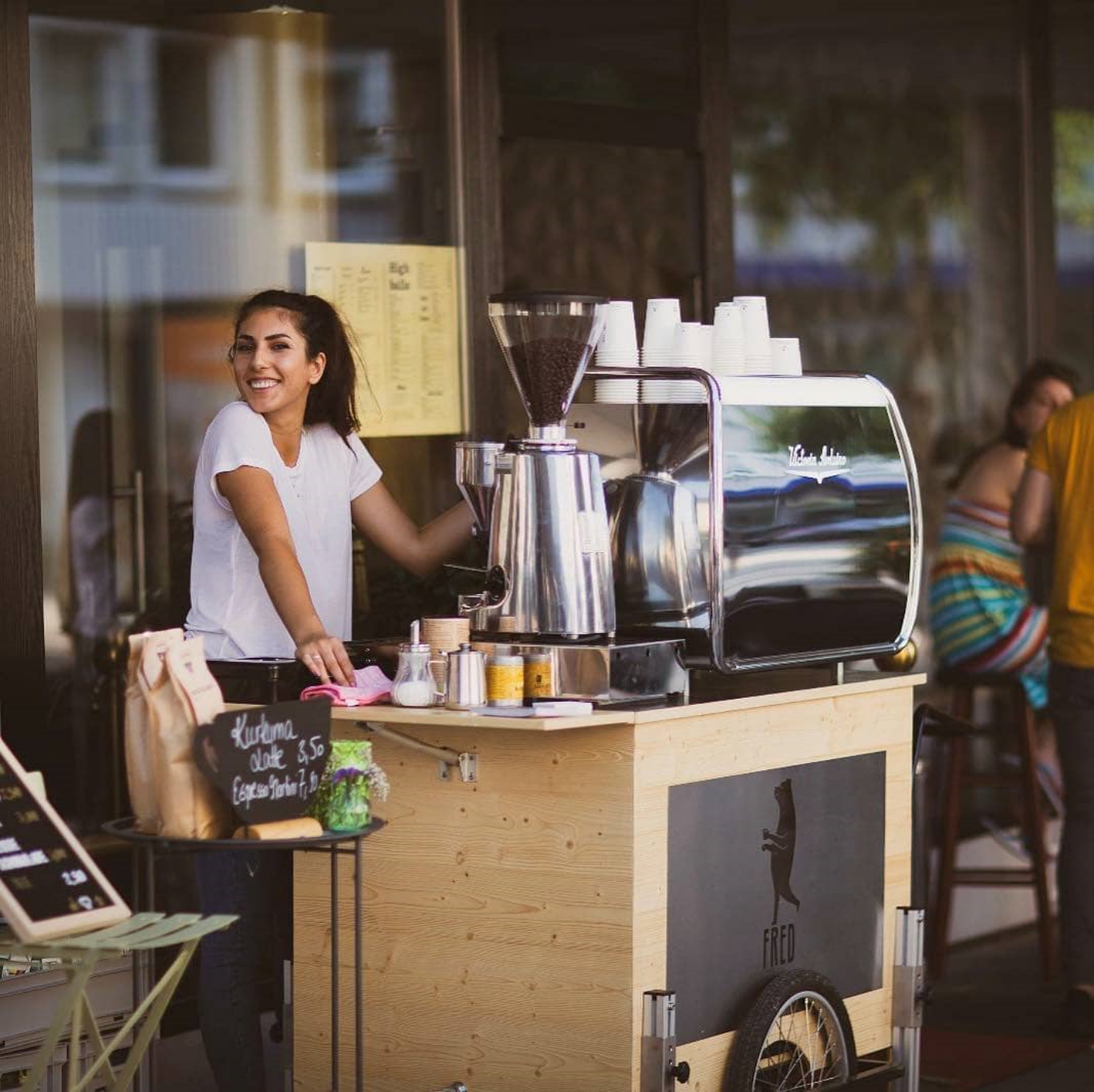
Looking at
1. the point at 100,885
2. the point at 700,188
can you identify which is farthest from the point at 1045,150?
the point at 100,885

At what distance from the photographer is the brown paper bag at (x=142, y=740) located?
3.44 m

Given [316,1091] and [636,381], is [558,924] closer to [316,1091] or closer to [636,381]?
[316,1091]

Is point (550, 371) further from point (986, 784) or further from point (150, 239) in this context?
point (986, 784)

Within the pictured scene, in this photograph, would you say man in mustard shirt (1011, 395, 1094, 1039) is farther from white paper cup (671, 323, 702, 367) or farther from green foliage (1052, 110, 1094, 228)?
green foliage (1052, 110, 1094, 228)

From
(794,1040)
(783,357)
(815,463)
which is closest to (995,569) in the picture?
(783,357)

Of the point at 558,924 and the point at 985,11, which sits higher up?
the point at 985,11

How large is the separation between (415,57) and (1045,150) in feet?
9.53

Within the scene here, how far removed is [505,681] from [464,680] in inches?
2.8

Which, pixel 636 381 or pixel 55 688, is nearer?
pixel 636 381

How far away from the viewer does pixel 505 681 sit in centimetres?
374

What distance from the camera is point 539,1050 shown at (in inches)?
150

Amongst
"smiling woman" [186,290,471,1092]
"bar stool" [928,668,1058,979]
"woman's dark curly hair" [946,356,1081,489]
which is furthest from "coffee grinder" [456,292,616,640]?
"woman's dark curly hair" [946,356,1081,489]

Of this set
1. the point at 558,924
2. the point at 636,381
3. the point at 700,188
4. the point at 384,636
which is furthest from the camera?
the point at 700,188

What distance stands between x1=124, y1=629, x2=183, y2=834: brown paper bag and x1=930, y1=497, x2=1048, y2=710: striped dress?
131 inches
